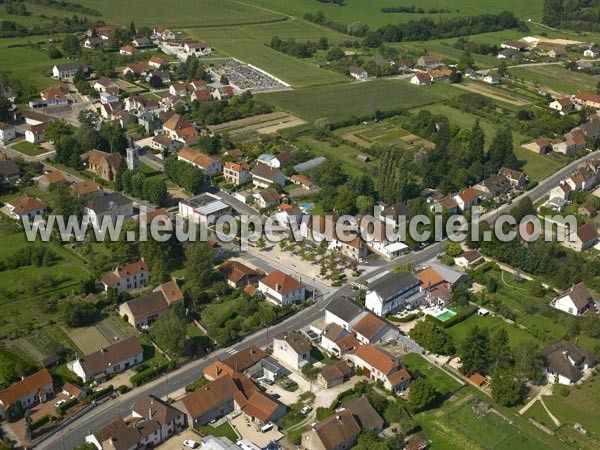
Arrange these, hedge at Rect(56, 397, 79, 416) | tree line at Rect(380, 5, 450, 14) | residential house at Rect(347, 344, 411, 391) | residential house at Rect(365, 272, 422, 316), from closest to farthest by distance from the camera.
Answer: hedge at Rect(56, 397, 79, 416) < residential house at Rect(347, 344, 411, 391) < residential house at Rect(365, 272, 422, 316) < tree line at Rect(380, 5, 450, 14)

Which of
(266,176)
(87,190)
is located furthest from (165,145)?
(87,190)

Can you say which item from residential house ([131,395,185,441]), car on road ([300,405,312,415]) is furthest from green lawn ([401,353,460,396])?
residential house ([131,395,185,441])

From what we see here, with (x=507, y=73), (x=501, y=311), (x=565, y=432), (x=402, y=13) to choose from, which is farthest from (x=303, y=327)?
(x=402, y=13)

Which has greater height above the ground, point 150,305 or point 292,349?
point 292,349

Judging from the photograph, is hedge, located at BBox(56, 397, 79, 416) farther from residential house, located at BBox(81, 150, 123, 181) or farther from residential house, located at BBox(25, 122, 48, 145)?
residential house, located at BBox(25, 122, 48, 145)

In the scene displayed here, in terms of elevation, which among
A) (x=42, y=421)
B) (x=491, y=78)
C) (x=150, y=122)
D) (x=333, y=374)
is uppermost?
(x=491, y=78)

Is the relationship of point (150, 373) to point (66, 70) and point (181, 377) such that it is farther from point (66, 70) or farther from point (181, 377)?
point (66, 70)

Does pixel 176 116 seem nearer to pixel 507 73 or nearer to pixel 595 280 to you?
pixel 595 280
